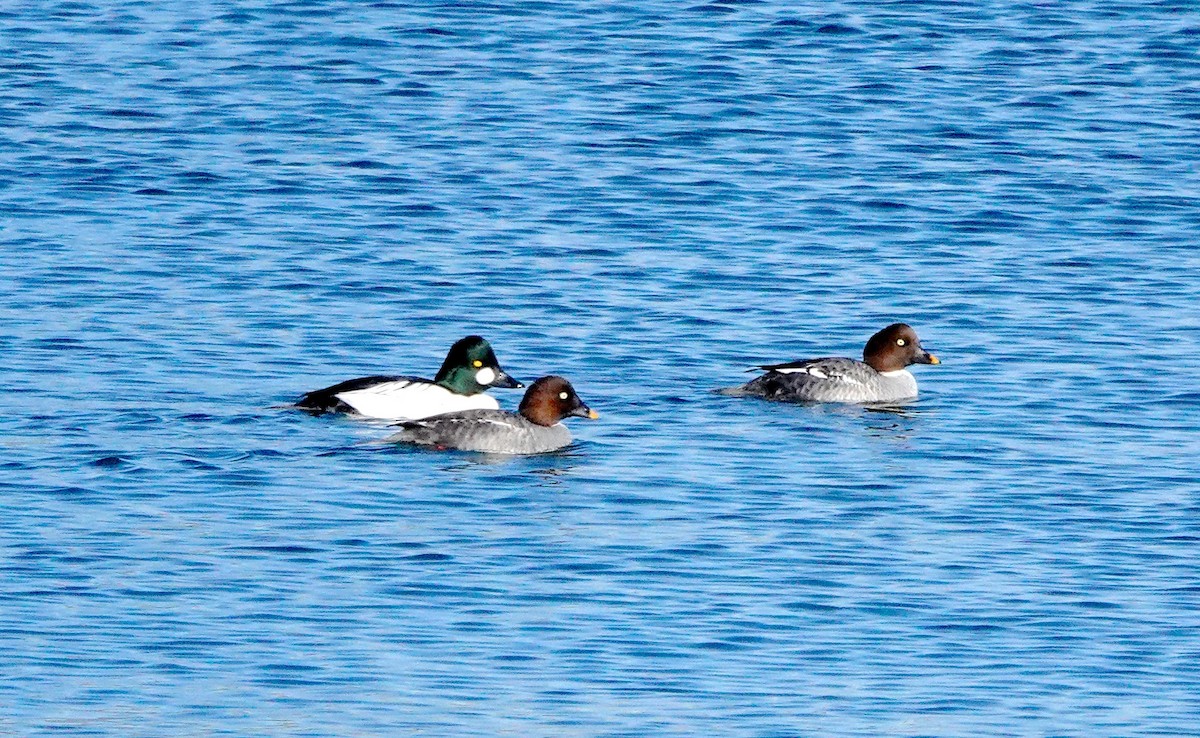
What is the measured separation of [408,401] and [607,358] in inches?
79.2

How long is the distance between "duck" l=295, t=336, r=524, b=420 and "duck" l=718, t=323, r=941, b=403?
1820mm

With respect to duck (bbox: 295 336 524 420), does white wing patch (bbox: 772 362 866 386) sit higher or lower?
lower

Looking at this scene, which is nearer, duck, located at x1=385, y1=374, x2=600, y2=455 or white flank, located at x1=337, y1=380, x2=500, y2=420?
duck, located at x1=385, y1=374, x2=600, y2=455

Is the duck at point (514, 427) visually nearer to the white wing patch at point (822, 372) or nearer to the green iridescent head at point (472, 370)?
the green iridescent head at point (472, 370)

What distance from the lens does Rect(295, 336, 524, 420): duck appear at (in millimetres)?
17234

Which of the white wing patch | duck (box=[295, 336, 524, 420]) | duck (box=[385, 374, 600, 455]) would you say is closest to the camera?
duck (box=[385, 374, 600, 455])

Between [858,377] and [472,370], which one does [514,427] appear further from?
[858,377]

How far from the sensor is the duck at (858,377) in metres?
18.2

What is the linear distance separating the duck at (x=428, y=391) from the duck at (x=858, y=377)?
5.97ft

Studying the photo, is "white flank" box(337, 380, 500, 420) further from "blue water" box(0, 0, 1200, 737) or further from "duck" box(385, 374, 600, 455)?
"duck" box(385, 374, 600, 455)

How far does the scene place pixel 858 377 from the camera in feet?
61.8

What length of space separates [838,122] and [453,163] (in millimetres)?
4996

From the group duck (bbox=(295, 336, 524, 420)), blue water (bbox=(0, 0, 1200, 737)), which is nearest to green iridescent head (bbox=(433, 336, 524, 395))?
duck (bbox=(295, 336, 524, 420))

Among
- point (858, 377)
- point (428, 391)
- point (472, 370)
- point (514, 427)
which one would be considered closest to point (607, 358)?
point (472, 370)
